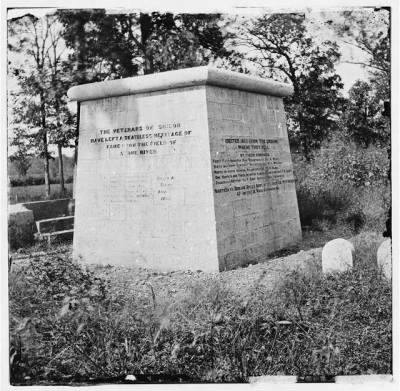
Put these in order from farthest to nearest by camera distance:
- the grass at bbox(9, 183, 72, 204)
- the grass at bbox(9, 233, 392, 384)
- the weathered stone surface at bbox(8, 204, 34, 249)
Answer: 1. the grass at bbox(9, 183, 72, 204)
2. the weathered stone surface at bbox(8, 204, 34, 249)
3. the grass at bbox(9, 233, 392, 384)

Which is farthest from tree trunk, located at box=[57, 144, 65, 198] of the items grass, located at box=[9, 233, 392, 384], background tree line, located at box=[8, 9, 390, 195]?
grass, located at box=[9, 233, 392, 384]

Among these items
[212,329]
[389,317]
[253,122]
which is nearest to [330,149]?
[253,122]

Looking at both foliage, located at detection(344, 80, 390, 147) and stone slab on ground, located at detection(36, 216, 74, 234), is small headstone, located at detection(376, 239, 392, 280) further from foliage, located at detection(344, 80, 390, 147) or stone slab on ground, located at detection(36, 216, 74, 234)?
foliage, located at detection(344, 80, 390, 147)

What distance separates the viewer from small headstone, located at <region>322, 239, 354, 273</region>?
17.4 feet

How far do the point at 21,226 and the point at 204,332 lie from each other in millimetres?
4858

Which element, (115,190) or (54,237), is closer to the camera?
(115,190)

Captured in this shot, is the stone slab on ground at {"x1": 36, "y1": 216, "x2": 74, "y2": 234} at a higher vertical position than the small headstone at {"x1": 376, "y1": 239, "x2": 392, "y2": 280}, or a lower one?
higher

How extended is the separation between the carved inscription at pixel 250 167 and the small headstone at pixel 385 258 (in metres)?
1.84

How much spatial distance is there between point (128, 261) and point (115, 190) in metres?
0.94

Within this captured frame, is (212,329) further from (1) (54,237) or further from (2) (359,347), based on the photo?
(1) (54,237)

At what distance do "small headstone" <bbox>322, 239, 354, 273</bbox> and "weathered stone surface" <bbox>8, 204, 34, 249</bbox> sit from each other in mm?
4506

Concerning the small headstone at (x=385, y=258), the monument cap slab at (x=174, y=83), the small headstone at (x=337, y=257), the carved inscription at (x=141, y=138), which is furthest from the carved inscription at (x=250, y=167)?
the small headstone at (x=385, y=258)

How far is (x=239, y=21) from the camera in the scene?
1078cm

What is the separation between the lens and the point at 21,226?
7.78 metres
